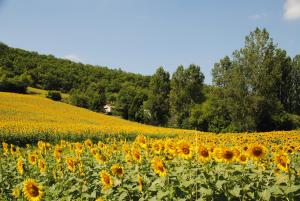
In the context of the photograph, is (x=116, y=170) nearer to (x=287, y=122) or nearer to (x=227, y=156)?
(x=227, y=156)

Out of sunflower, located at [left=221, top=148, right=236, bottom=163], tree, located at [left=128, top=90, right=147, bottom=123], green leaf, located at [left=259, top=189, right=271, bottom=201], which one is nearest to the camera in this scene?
green leaf, located at [left=259, top=189, right=271, bottom=201]

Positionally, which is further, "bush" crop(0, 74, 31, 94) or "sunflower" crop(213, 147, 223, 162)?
"bush" crop(0, 74, 31, 94)

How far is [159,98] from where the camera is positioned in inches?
2815

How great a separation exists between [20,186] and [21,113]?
3373cm

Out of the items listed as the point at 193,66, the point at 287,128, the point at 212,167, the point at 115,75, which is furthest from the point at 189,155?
the point at 115,75

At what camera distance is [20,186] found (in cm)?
686

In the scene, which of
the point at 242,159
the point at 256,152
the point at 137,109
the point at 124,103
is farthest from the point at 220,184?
the point at 124,103

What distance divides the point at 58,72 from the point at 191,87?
2884cm

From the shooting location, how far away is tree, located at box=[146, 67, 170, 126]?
233 feet

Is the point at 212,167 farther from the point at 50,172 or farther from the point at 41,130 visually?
the point at 41,130

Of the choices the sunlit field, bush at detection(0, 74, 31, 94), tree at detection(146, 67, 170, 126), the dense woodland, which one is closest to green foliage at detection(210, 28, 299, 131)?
the dense woodland

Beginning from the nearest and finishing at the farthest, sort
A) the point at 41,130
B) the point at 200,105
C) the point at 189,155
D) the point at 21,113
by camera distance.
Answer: the point at 189,155 → the point at 41,130 → the point at 21,113 → the point at 200,105

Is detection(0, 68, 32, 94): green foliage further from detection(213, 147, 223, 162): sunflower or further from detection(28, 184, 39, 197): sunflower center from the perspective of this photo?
detection(213, 147, 223, 162): sunflower

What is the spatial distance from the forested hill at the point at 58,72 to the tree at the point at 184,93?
925 inches
